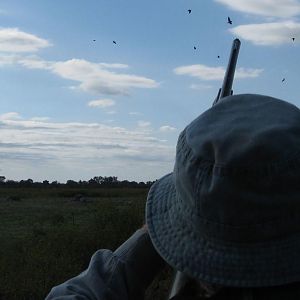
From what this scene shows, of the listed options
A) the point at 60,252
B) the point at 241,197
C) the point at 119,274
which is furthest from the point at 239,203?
the point at 60,252

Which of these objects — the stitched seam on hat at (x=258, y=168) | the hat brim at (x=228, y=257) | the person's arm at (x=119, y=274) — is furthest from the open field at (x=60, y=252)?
the stitched seam on hat at (x=258, y=168)

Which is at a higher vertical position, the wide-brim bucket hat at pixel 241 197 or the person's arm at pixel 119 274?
the wide-brim bucket hat at pixel 241 197

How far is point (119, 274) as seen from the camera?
136 centimetres

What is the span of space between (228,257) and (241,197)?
117mm

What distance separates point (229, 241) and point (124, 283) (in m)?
0.36

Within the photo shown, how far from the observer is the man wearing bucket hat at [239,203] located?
3.41ft

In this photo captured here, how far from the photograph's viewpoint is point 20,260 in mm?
9445

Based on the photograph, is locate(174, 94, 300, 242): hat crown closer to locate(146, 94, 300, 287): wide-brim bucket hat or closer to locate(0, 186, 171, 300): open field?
locate(146, 94, 300, 287): wide-brim bucket hat

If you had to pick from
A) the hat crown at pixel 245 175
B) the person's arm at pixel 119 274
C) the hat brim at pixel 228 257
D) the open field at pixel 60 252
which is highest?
the hat crown at pixel 245 175

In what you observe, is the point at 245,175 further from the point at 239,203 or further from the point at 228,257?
the point at 228,257

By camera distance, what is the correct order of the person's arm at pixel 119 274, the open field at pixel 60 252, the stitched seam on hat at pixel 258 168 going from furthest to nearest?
the open field at pixel 60 252
the person's arm at pixel 119 274
the stitched seam on hat at pixel 258 168

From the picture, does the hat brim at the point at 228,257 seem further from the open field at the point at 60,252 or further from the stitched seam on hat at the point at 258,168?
the open field at the point at 60,252

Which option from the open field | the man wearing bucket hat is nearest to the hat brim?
the man wearing bucket hat

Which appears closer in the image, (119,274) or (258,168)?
(258,168)
